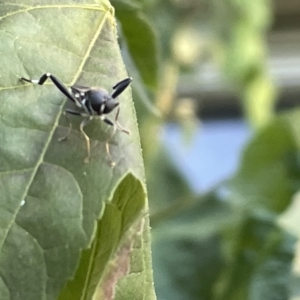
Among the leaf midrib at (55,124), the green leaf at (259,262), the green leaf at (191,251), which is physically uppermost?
the leaf midrib at (55,124)

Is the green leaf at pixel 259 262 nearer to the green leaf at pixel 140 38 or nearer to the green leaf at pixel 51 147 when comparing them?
the green leaf at pixel 140 38

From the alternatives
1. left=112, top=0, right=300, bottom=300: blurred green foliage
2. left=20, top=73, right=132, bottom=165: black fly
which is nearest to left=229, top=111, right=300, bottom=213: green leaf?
left=112, top=0, right=300, bottom=300: blurred green foliage

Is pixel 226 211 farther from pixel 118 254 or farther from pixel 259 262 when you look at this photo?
pixel 118 254

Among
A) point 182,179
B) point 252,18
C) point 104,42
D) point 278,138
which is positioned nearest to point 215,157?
point 182,179

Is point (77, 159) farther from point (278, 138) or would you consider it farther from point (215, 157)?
point (215, 157)

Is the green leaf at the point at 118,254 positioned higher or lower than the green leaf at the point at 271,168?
higher

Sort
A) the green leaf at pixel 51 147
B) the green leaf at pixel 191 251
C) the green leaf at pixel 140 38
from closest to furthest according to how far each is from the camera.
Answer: the green leaf at pixel 51 147 < the green leaf at pixel 140 38 < the green leaf at pixel 191 251

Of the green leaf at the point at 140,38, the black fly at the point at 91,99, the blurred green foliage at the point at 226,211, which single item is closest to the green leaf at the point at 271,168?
the blurred green foliage at the point at 226,211
